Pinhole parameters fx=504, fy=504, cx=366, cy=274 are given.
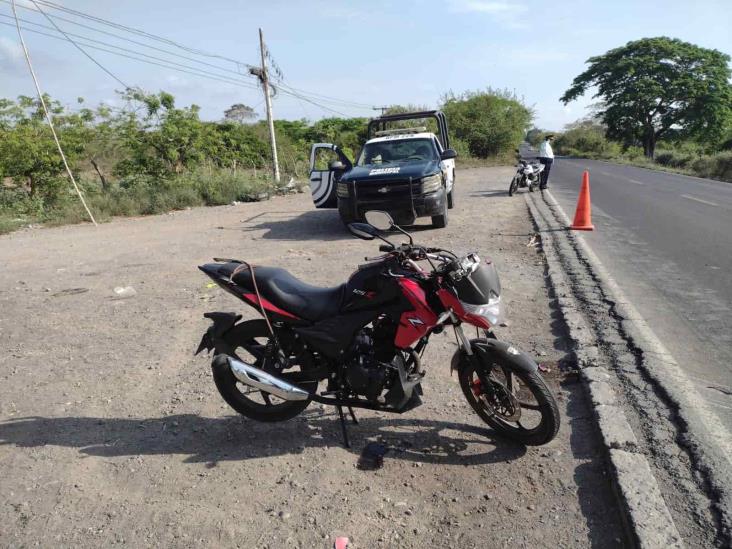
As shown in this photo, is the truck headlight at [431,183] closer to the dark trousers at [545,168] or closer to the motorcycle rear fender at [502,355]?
the motorcycle rear fender at [502,355]

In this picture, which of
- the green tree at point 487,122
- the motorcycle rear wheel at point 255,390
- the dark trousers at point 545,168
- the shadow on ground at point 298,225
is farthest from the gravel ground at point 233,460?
the green tree at point 487,122

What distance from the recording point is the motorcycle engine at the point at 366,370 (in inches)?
118

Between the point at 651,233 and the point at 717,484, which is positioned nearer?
the point at 717,484

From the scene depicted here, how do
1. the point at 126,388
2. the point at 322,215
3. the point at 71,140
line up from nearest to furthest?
the point at 126,388, the point at 322,215, the point at 71,140

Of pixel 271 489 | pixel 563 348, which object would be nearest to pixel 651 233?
pixel 563 348

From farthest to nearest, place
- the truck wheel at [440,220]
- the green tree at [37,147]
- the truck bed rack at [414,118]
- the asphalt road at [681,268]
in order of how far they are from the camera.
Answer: the green tree at [37,147], the truck bed rack at [414,118], the truck wheel at [440,220], the asphalt road at [681,268]

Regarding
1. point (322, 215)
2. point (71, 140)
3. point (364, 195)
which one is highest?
point (71, 140)

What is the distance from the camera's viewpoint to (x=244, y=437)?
10.9 feet

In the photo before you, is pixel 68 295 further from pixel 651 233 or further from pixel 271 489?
pixel 651 233

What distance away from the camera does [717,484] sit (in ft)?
8.36

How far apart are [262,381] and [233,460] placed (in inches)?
20.4

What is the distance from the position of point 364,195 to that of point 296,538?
294 inches

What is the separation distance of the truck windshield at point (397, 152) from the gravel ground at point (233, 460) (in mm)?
5670

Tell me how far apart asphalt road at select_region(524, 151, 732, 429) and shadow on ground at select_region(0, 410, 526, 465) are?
5.44 feet
